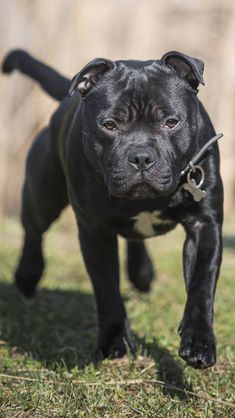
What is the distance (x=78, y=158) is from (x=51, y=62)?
6.35 meters

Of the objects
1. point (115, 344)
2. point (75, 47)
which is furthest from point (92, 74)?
point (75, 47)

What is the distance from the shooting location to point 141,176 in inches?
157

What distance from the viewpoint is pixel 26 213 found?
6.05 m

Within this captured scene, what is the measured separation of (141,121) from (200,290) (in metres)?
0.90

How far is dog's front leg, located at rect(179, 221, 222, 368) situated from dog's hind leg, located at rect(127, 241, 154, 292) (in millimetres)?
1860

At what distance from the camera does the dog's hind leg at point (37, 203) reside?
5.56 metres

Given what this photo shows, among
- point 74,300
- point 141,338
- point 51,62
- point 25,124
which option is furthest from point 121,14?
point 141,338

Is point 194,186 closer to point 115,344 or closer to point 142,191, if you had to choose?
point 142,191

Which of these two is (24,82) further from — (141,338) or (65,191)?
(141,338)

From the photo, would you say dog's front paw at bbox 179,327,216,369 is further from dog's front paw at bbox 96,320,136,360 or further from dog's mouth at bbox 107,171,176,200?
dog's front paw at bbox 96,320,136,360

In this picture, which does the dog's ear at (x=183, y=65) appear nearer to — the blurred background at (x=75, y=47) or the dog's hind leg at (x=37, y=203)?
the dog's hind leg at (x=37, y=203)

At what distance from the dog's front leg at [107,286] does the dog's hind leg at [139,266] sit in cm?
144

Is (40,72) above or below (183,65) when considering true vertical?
below

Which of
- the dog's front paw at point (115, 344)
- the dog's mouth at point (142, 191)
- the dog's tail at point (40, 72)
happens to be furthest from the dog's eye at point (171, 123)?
the dog's tail at point (40, 72)
